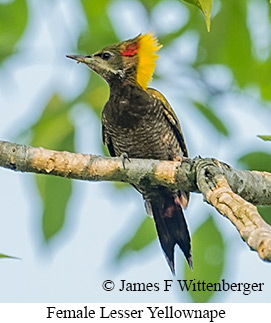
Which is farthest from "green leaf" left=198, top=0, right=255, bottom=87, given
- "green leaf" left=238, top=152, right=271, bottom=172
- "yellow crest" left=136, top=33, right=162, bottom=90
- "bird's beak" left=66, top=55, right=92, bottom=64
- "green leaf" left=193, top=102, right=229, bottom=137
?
"yellow crest" left=136, top=33, right=162, bottom=90

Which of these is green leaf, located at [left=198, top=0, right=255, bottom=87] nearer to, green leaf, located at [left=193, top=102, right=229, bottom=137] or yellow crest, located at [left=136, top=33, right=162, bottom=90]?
green leaf, located at [left=193, top=102, right=229, bottom=137]

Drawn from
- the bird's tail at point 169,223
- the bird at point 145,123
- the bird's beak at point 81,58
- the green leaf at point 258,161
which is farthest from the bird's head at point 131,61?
the green leaf at point 258,161

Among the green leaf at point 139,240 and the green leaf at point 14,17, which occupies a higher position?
the green leaf at point 14,17

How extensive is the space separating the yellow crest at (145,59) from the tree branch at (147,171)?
1290mm

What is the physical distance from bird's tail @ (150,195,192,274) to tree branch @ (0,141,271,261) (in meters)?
1.17

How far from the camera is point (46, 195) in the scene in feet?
11.4

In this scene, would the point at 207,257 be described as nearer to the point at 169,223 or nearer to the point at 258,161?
the point at 258,161

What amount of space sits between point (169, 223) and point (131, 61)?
127 cm

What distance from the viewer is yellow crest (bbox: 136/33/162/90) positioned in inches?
191

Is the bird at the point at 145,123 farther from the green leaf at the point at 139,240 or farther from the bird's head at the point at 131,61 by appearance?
the green leaf at the point at 139,240

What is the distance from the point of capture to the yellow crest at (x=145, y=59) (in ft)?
15.9

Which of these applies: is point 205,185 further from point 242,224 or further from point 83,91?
point 83,91

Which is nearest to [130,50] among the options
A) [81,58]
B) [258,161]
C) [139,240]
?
[81,58]
